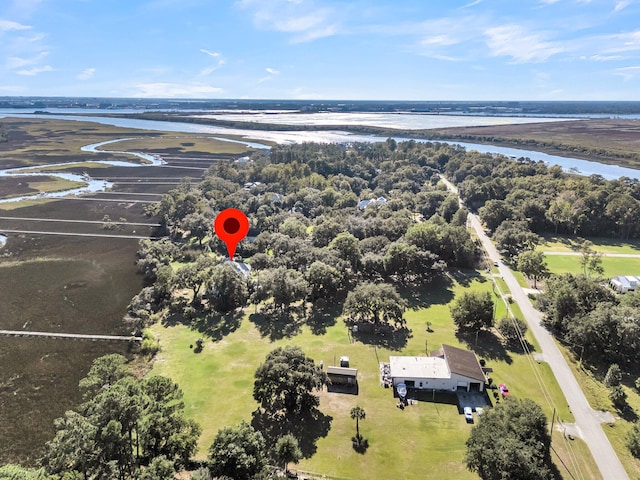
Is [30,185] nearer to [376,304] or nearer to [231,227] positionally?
[231,227]

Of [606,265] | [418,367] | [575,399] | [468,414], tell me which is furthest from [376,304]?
[606,265]

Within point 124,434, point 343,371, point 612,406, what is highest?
point 124,434

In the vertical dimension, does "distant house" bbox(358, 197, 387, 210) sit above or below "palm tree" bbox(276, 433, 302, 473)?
above

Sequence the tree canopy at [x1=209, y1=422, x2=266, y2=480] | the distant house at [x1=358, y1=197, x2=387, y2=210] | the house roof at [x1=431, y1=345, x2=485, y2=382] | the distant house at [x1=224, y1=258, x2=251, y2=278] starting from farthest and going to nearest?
the distant house at [x1=358, y1=197, x2=387, y2=210]
the distant house at [x1=224, y1=258, x2=251, y2=278]
the house roof at [x1=431, y1=345, x2=485, y2=382]
the tree canopy at [x1=209, y1=422, x2=266, y2=480]

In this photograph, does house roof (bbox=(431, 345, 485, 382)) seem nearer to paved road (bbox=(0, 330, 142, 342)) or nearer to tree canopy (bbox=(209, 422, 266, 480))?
tree canopy (bbox=(209, 422, 266, 480))

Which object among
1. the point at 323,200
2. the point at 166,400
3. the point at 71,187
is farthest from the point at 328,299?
the point at 71,187

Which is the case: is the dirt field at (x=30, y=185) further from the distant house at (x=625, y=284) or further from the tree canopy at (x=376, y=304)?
the distant house at (x=625, y=284)

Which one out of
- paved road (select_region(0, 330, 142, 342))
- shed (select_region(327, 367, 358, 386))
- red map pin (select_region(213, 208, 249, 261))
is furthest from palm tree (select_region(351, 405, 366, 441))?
paved road (select_region(0, 330, 142, 342))

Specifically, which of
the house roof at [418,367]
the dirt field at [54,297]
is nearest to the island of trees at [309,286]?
the dirt field at [54,297]
